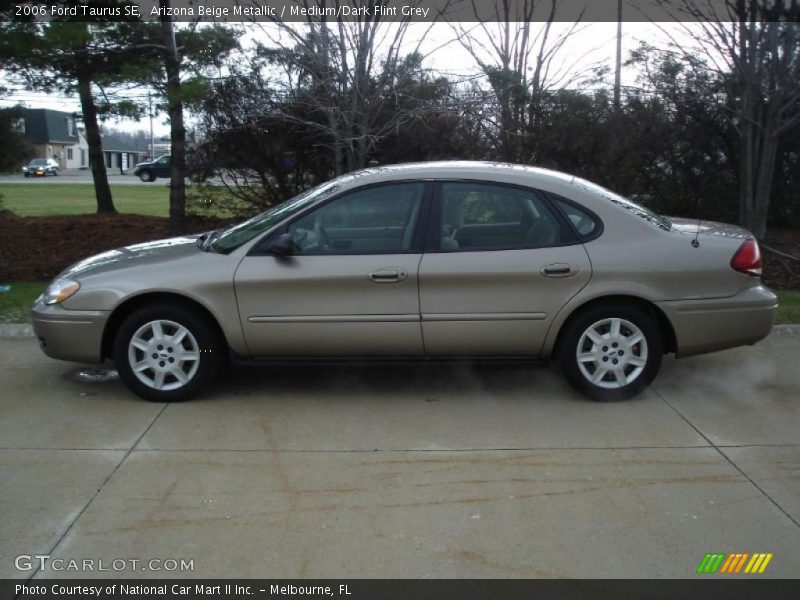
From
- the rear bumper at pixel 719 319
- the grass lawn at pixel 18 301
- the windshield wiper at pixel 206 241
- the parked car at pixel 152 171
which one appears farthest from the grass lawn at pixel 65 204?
the parked car at pixel 152 171

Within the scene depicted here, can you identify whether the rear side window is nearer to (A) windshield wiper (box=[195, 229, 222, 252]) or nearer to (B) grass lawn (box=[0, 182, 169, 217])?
(A) windshield wiper (box=[195, 229, 222, 252])

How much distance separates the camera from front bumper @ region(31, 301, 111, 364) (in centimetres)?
543

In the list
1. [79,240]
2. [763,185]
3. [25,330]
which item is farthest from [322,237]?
[79,240]

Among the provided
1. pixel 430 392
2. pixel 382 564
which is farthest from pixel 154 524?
pixel 430 392

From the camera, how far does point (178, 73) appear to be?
10234 mm

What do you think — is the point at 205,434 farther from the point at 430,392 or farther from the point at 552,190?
the point at 552,190

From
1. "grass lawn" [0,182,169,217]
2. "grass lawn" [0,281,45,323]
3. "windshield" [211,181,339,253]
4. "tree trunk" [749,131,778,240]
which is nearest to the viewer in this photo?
"windshield" [211,181,339,253]

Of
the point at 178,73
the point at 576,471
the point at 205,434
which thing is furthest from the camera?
the point at 178,73

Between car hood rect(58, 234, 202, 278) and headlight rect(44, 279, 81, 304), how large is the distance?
0.08m

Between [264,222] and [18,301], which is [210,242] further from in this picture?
[18,301]

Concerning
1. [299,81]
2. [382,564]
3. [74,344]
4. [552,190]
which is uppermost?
[299,81]

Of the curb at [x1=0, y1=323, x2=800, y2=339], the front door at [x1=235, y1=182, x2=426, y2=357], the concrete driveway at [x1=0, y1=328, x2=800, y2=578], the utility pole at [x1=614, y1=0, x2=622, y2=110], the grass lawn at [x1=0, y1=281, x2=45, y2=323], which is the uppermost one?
the utility pole at [x1=614, y1=0, x2=622, y2=110]

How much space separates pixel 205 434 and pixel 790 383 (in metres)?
4.24

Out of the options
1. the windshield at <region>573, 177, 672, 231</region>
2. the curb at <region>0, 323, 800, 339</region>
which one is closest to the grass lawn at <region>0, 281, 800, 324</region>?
the curb at <region>0, 323, 800, 339</region>
